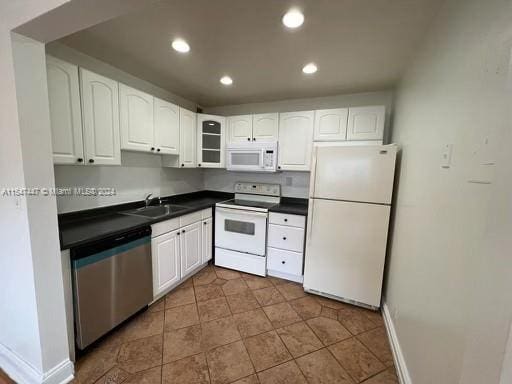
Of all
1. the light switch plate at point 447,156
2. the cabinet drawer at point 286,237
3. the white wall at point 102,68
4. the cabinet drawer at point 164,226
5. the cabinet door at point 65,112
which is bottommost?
the cabinet drawer at point 286,237

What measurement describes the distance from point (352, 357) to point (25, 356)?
2.25 metres

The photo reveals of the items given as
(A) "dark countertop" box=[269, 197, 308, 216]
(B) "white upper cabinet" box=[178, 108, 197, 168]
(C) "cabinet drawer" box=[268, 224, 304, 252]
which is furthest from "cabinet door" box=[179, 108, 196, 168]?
(C) "cabinet drawer" box=[268, 224, 304, 252]

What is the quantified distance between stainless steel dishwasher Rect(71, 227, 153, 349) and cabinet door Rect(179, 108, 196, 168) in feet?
3.86

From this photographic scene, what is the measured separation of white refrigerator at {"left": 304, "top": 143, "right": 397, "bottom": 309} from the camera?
6.63 ft

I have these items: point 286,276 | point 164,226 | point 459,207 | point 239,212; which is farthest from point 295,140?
point 459,207

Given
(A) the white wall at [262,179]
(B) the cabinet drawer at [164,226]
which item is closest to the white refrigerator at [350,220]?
(A) the white wall at [262,179]

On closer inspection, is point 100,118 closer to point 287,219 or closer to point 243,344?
point 287,219

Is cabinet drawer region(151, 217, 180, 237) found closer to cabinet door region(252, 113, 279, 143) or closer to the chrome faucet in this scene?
the chrome faucet

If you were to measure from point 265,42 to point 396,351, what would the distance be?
102 inches

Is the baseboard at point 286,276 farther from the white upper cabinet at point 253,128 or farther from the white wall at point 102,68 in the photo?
the white wall at point 102,68

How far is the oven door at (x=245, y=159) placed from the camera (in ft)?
9.32

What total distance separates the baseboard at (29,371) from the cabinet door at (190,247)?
45.5 inches

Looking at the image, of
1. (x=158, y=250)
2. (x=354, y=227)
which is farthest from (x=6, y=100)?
(x=354, y=227)

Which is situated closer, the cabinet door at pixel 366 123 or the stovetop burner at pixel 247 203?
the cabinet door at pixel 366 123
